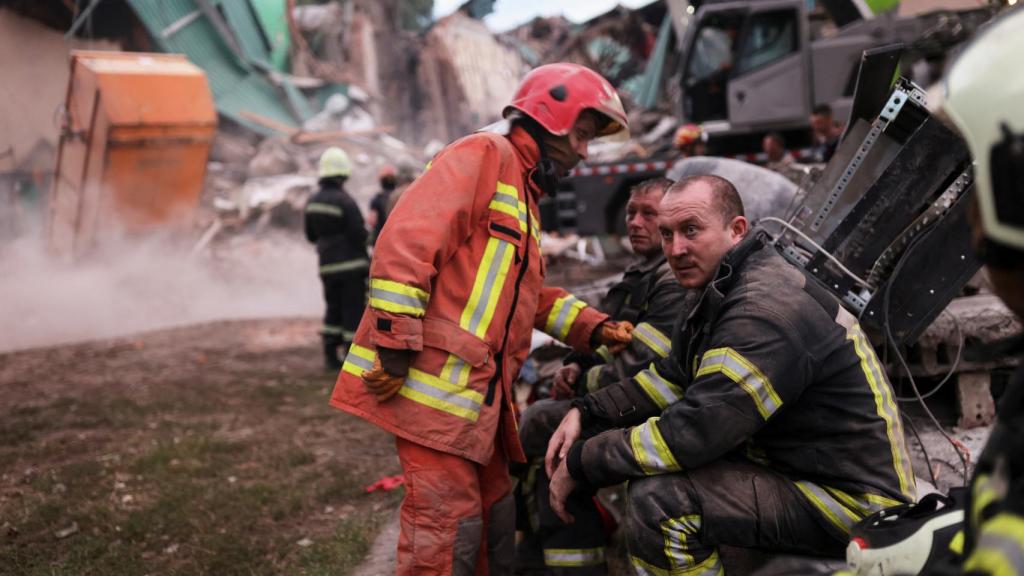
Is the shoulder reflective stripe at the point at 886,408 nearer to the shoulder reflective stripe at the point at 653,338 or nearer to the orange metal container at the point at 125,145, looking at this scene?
the shoulder reflective stripe at the point at 653,338

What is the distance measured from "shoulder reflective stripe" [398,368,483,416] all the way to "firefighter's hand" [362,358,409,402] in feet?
0.11

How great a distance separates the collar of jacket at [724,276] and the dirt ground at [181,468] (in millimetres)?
1907

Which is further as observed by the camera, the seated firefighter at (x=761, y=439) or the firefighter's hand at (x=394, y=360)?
the firefighter's hand at (x=394, y=360)

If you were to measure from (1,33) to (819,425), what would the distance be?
413 inches

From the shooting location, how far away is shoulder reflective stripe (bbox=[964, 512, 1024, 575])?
3.36ft

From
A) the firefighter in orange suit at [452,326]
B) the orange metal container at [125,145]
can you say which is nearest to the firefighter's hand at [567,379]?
the firefighter in orange suit at [452,326]

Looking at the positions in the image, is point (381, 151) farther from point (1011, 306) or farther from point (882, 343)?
point (1011, 306)

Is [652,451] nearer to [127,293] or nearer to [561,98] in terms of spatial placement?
[561,98]

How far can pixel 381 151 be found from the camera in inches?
635

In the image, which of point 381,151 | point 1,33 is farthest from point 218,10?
point 1,33

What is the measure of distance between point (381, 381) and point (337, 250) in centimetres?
434

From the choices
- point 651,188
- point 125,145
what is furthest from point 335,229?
point 651,188

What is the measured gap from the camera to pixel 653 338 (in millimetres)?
2936

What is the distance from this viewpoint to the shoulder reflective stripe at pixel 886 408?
2.17 m
